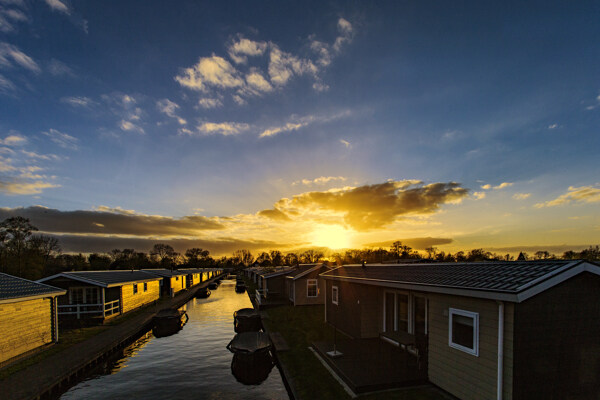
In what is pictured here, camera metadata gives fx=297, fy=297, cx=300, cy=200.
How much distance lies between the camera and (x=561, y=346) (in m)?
7.99

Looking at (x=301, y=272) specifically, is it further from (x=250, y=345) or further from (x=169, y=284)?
(x=169, y=284)

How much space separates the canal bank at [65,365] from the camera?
1203 centimetres

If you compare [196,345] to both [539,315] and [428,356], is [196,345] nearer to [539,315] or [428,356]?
[428,356]

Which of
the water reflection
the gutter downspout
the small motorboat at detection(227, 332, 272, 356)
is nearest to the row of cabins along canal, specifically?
the gutter downspout

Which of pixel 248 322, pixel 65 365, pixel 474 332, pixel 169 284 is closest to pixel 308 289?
pixel 248 322

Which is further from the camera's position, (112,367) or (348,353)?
(112,367)

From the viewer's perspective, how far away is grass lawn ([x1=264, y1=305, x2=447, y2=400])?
10.0 metres

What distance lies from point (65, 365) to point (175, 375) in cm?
531

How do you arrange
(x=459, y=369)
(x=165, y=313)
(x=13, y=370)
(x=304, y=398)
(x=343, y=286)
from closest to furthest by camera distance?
(x=459, y=369), (x=304, y=398), (x=13, y=370), (x=343, y=286), (x=165, y=313)

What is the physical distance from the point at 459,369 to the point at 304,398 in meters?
5.23

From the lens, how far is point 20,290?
16.5 meters

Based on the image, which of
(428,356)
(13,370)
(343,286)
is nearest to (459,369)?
(428,356)

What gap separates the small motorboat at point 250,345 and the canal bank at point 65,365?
7483 millimetres

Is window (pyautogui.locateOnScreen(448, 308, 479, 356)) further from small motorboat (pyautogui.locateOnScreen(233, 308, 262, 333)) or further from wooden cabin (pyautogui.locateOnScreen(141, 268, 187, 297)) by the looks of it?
wooden cabin (pyautogui.locateOnScreen(141, 268, 187, 297))
